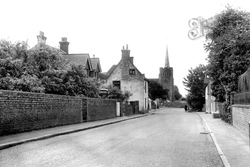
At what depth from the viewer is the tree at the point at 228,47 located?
18.9m

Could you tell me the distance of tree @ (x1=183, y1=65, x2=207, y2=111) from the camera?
2196 inches

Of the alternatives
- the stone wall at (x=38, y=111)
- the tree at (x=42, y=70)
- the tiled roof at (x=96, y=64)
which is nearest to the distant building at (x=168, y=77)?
the tiled roof at (x=96, y=64)

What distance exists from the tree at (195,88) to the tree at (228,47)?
102 ft

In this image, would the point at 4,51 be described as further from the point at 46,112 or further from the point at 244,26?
the point at 244,26

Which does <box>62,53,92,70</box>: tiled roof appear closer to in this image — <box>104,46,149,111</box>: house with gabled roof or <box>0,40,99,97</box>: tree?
<box>0,40,99,97</box>: tree

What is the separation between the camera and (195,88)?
5609 cm

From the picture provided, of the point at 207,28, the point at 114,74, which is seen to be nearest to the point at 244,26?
the point at 207,28

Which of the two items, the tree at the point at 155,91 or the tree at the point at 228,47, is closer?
the tree at the point at 228,47

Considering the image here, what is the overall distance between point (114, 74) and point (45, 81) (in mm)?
26215

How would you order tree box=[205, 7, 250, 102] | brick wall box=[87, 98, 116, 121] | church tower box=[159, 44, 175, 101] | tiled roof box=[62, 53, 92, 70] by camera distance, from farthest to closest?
church tower box=[159, 44, 175, 101] < tiled roof box=[62, 53, 92, 70] < brick wall box=[87, 98, 116, 121] < tree box=[205, 7, 250, 102]

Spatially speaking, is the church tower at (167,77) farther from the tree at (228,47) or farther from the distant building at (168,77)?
the tree at (228,47)

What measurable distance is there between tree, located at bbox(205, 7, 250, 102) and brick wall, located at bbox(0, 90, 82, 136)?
11.1 metres

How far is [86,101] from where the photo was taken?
75.6 feet

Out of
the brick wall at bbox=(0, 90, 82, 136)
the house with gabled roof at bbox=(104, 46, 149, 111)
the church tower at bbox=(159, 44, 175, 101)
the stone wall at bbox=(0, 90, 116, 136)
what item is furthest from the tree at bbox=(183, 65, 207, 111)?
the church tower at bbox=(159, 44, 175, 101)
